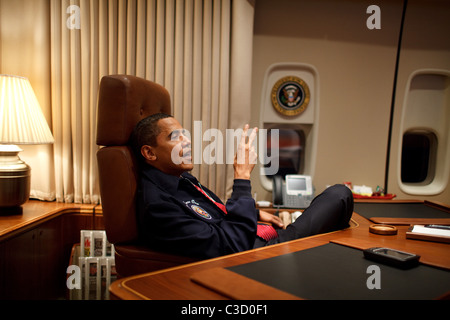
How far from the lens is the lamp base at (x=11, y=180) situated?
6.68 ft

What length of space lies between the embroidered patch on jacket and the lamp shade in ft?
3.93

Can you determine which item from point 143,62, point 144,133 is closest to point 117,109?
point 144,133

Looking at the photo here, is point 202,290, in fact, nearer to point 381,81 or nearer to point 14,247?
point 14,247

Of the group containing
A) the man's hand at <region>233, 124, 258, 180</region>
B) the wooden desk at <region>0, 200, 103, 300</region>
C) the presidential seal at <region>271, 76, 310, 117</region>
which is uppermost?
the presidential seal at <region>271, 76, 310, 117</region>

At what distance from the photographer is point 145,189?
1.50 meters

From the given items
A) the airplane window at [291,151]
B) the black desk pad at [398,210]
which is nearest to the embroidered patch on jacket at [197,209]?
the black desk pad at [398,210]

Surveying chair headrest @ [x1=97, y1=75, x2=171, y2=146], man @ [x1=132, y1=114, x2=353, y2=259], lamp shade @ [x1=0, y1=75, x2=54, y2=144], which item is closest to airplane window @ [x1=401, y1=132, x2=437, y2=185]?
man @ [x1=132, y1=114, x2=353, y2=259]

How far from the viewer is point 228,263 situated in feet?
3.41

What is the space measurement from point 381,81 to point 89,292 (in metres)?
3.15

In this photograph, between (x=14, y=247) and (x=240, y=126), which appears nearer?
(x=14, y=247)

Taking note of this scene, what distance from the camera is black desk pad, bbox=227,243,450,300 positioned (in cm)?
83

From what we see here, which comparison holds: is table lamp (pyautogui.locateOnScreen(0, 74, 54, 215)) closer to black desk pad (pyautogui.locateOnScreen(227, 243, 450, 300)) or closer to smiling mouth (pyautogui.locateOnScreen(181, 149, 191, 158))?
smiling mouth (pyautogui.locateOnScreen(181, 149, 191, 158))

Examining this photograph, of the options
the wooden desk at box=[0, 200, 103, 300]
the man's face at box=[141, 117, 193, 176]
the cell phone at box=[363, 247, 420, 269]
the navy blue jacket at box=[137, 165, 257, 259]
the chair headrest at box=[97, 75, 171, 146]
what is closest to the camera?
the cell phone at box=[363, 247, 420, 269]
